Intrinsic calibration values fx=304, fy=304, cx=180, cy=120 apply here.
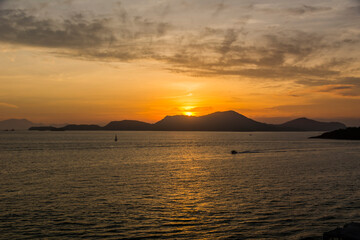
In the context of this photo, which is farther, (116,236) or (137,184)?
(137,184)

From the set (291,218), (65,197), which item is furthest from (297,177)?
(65,197)

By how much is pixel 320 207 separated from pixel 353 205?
363cm

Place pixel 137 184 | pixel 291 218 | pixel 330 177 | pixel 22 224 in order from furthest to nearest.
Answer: pixel 330 177
pixel 137 184
pixel 291 218
pixel 22 224

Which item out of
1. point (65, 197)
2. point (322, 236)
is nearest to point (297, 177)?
point (322, 236)

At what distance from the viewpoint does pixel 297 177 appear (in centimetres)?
4834

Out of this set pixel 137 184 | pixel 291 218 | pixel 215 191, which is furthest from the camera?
pixel 137 184

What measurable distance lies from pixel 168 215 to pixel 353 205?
59.8 feet

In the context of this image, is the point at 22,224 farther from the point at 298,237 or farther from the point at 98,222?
the point at 298,237

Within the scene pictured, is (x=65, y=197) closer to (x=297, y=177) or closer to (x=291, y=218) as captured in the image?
(x=291, y=218)

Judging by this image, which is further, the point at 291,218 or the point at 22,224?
the point at 291,218

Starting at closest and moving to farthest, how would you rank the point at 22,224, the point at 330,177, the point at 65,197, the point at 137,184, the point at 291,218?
the point at 22,224 < the point at 291,218 < the point at 65,197 < the point at 137,184 < the point at 330,177

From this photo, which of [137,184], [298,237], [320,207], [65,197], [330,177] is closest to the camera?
[298,237]

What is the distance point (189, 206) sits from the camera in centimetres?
2973

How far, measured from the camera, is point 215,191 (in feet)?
123
